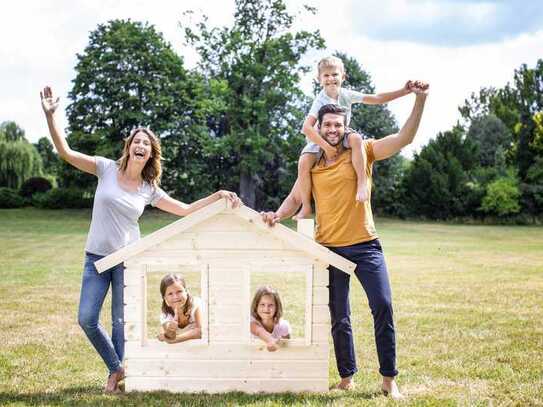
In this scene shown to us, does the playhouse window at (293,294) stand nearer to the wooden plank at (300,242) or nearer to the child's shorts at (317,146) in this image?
the wooden plank at (300,242)

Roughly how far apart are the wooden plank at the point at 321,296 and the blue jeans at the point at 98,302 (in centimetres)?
157

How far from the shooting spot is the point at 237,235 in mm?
5008

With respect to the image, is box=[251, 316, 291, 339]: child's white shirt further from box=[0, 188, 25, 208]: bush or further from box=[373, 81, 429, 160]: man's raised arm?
box=[0, 188, 25, 208]: bush

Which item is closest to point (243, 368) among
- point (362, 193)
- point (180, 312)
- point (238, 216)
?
point (180, 312)

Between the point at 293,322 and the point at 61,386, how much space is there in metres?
3.73

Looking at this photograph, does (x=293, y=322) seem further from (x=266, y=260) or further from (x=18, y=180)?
(x=18, y=180)

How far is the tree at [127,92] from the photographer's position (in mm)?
33656

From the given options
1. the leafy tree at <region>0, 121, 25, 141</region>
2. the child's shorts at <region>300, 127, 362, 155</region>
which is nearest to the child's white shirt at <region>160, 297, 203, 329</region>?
the child's shorts at <region>300, 127, 362, 155</region>

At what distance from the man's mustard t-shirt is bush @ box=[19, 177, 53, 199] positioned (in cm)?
3515

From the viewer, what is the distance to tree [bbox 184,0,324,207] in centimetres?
3400

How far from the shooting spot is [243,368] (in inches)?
198

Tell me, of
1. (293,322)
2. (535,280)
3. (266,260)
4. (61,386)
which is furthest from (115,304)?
(535,280)

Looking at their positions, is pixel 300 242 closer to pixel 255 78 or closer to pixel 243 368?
pixel 243 368

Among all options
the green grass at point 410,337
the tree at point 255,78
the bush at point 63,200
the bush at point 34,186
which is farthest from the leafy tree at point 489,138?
the green grass at point 410,337
